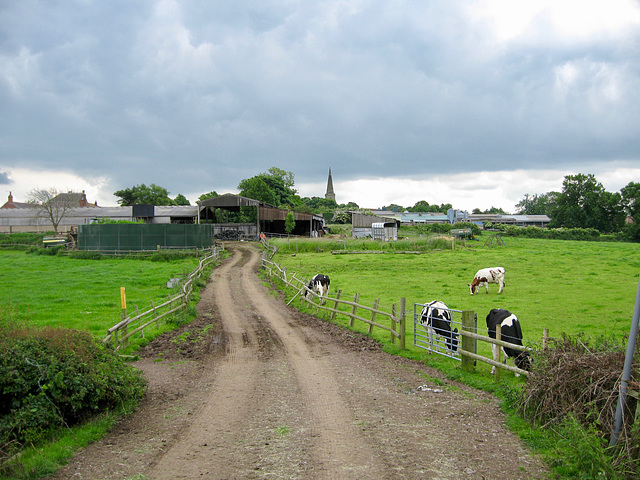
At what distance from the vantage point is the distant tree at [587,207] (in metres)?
85.4

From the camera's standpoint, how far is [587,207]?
90.4 m

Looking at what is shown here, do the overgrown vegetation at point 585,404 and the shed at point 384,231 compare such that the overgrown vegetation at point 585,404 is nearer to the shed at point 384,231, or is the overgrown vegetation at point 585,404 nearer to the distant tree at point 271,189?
the shed at point 384,231

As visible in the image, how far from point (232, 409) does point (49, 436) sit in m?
2.93

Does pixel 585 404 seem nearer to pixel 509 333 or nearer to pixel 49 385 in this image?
pixel 509 333

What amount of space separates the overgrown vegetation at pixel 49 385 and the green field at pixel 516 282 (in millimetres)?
9758

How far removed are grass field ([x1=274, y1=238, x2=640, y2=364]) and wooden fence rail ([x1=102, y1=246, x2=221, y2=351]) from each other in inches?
289

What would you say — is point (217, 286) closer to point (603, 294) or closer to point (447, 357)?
point (447, 357)

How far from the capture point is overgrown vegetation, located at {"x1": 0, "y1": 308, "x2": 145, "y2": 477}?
22.5 ft

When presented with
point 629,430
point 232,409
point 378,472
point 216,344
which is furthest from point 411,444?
point 216,344

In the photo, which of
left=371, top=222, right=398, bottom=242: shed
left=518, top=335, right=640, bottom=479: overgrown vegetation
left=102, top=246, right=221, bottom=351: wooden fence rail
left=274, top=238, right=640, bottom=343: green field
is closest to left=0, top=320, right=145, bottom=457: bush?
left=102, top=246, right=221, bottom=351: wooden fence rail

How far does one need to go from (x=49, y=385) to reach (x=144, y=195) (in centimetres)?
9925

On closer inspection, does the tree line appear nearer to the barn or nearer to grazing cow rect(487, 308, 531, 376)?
the barn

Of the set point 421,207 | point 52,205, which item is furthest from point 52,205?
point 421,207

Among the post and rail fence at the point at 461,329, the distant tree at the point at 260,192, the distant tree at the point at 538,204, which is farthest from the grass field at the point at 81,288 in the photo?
the distant tree at the point at 538,204
